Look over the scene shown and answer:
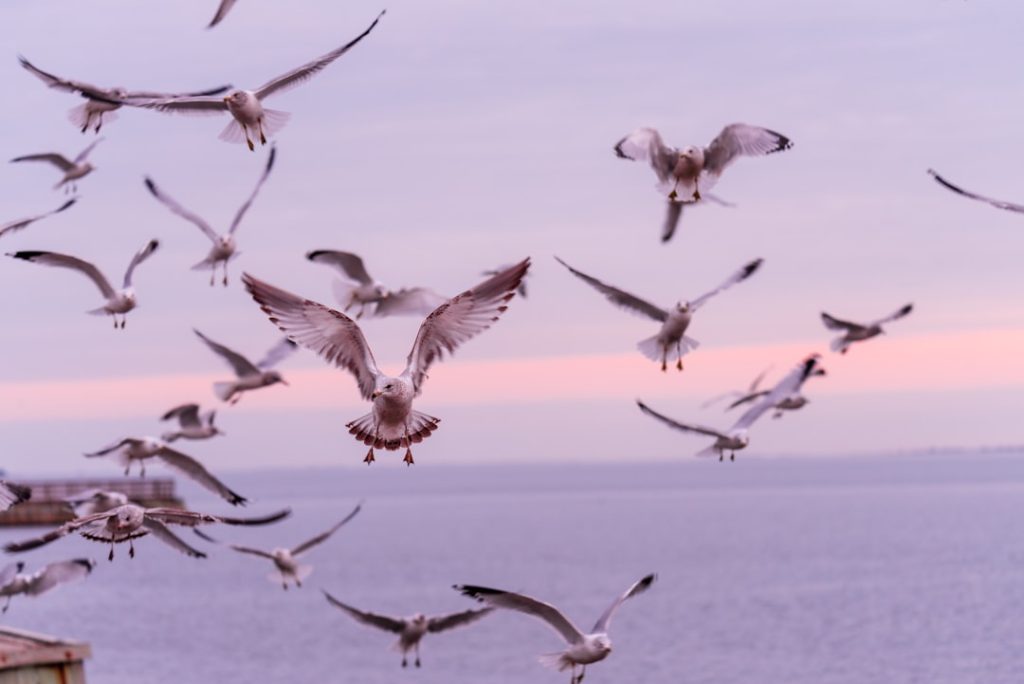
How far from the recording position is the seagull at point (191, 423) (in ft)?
111

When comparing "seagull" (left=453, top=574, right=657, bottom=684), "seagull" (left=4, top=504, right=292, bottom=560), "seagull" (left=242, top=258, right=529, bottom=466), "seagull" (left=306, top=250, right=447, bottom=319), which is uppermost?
"seagull" (left=306, top=250, right=447, bottom=319)

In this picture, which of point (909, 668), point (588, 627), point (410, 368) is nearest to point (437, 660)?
point (588, 627)

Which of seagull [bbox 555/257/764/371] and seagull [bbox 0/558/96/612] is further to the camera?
seagull [bbox 0/558/96/612]

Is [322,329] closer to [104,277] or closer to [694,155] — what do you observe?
[694,155]

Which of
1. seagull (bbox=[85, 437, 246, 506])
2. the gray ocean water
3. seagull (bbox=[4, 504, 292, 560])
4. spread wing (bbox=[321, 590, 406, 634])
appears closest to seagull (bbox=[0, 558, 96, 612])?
seagull (bbox=[85, 437, 246, 506])

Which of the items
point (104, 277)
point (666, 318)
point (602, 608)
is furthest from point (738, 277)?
point (602, 608)

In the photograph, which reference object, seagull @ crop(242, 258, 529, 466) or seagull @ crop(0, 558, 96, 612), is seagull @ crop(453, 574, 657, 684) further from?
seagull @ crop(0, 558, 96, 612)

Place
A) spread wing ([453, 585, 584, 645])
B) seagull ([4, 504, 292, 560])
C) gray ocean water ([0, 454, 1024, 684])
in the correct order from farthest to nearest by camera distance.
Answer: gray ocean water ([0, 454, 1024, 684]), spread wing ([453, 585, 584, 645]), seagull ([4, 504, 292, 560])

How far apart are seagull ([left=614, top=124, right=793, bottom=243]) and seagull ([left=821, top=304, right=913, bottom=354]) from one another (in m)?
7.99

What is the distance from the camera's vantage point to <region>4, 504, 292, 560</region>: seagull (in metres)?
19.5

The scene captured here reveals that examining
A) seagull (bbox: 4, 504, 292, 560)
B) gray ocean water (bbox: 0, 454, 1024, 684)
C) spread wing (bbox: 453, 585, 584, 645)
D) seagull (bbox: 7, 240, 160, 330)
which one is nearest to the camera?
seagull (bbox: 4, 504, 292, 560)

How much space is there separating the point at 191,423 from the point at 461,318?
19212mm

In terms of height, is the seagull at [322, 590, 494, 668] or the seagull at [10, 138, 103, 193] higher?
the seagull at [10, 138, 103, 193]

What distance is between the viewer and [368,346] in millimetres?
16984
